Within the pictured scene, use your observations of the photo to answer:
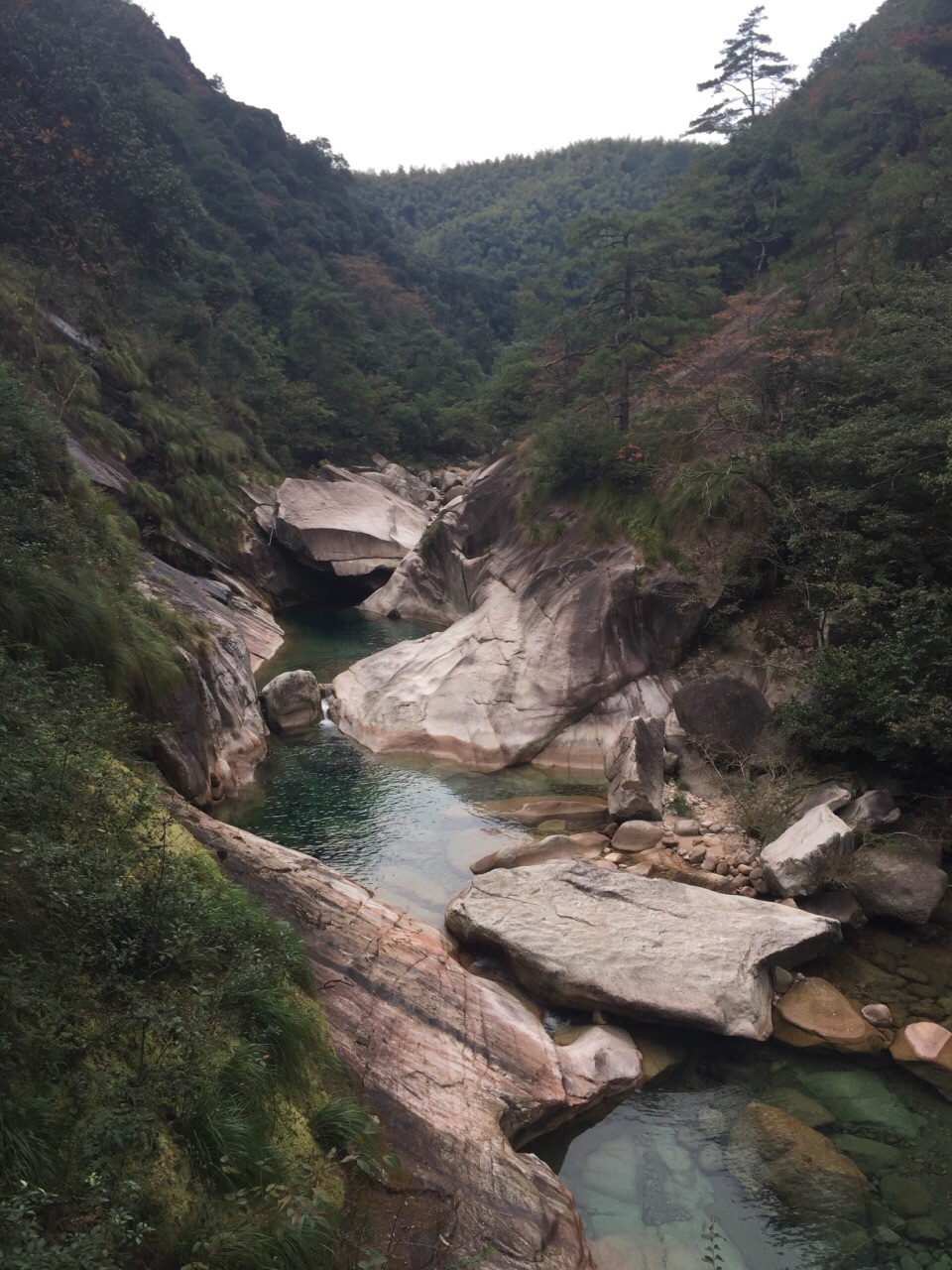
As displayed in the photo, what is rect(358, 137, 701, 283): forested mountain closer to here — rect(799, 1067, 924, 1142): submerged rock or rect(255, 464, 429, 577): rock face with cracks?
rect(255, 464, 429, 577): rock face with cracks

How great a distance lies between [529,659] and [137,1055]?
12.5 meters

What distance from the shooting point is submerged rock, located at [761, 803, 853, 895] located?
30.2 ft

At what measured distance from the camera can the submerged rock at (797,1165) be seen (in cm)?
575

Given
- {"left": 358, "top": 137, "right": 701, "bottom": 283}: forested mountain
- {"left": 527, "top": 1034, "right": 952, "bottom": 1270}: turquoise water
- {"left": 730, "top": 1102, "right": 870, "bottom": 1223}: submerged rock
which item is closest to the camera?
{"left": 527, "top": 1034, "right": 952, "bottom": 1270}: turquoise water

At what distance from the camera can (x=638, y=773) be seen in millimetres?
12219

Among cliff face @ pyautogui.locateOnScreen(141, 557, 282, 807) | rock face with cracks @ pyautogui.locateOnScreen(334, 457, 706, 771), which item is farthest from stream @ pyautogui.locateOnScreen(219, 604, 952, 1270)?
rock face with cracks @ pyautogui.locateOnScreen(334, 457, 706, 771)

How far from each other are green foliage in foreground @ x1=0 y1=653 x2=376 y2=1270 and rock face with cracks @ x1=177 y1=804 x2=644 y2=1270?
18.2 inches

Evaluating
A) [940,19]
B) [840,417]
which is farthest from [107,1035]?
[940,19]

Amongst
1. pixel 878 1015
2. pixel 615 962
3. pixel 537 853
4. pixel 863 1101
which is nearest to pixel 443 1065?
pixel 615 962

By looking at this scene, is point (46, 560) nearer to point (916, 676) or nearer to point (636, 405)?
point (916, 676)

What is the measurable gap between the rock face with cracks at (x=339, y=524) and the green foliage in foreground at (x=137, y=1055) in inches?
923

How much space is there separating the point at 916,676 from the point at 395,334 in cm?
4273

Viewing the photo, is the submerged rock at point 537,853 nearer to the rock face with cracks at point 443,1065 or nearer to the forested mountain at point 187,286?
the rock face with cracks at point 443,1065

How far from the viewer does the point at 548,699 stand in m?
15.4
